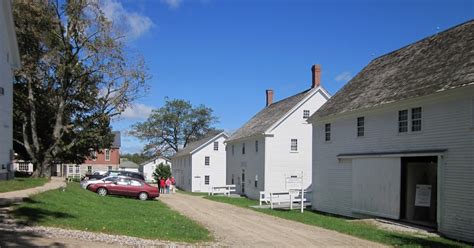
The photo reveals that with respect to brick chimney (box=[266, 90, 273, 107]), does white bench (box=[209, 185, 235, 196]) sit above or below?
below

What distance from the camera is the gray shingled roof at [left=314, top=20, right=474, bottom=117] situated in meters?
19.0

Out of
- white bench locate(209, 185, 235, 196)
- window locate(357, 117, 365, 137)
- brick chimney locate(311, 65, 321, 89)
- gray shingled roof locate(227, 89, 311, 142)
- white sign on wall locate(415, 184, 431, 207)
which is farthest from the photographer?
white bench locate(209, 185, 235, 196)

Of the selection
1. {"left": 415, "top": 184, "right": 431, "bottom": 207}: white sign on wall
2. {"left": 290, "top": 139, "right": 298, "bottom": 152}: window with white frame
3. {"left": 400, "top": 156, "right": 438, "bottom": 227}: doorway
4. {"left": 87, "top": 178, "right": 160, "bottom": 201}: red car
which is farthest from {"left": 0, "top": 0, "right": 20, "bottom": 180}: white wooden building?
{"left": 290, "top": 139, "right": 298, "bottom": 152}: window with white frame

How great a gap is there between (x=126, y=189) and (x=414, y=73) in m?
20.6

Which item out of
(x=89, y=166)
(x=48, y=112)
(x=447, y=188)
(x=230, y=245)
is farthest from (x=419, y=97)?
(x=89, y=166)

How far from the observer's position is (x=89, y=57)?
130 ft

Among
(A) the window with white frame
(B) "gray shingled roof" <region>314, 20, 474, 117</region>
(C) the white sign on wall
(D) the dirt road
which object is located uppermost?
(B) "gray shingled roof" <region>314, 20, 474, 117</region>

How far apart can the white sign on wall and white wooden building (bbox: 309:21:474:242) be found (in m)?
0.04

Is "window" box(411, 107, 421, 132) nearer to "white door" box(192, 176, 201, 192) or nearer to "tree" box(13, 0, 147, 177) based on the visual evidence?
"tree" box(13, 0, 147, 177)

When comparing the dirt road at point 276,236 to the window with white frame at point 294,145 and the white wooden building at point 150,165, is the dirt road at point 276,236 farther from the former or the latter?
the white wooden building at point 150,165

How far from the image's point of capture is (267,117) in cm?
4703

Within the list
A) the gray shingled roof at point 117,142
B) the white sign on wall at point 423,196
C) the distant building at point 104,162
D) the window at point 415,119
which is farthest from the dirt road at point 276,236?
the gray shingled roof at point 117,142

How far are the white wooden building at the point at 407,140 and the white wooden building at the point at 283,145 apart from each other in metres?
11.3

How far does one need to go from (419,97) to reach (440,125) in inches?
55.6
